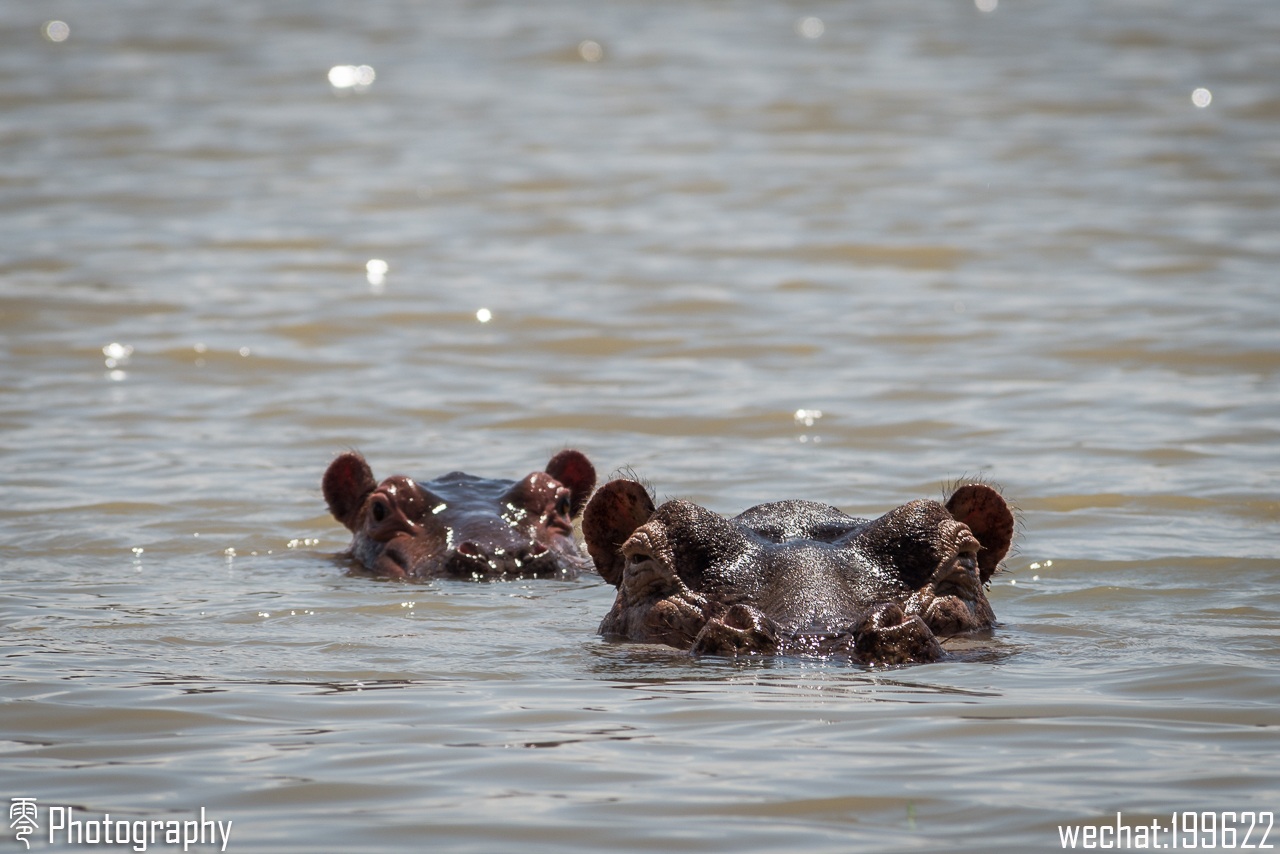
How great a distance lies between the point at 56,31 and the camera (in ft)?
121

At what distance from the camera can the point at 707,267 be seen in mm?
18781

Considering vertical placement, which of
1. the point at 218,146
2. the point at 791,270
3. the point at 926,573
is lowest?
the point at 926,573

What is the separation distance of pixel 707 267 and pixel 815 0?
79.2 ft

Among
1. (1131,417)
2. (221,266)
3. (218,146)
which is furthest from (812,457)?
(218,146)

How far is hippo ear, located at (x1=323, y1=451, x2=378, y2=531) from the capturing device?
9914 mm

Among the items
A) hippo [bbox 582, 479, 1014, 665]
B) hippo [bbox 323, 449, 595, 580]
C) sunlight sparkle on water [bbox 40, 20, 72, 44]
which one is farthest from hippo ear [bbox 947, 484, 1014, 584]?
sunlight sparkle on water [bbox 40, 20, 72, 44]

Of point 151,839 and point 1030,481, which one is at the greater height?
point 1030,481

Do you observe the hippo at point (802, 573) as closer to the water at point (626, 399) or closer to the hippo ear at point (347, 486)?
the water at point (626, 399)

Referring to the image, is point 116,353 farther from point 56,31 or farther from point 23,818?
point 56,31

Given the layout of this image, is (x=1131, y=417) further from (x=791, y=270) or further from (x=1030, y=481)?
(x=791, y=270)

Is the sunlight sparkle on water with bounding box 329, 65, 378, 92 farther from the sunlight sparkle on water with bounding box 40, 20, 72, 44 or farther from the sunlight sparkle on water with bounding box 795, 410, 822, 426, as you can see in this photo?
the sunlight sparkle on water with bounding box 795, 410, 822, 426

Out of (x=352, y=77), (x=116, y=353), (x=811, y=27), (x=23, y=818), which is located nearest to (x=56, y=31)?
(x=352, y=77)

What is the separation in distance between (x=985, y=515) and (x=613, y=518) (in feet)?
4.31

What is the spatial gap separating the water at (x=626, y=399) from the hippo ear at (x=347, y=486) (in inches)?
17.4
